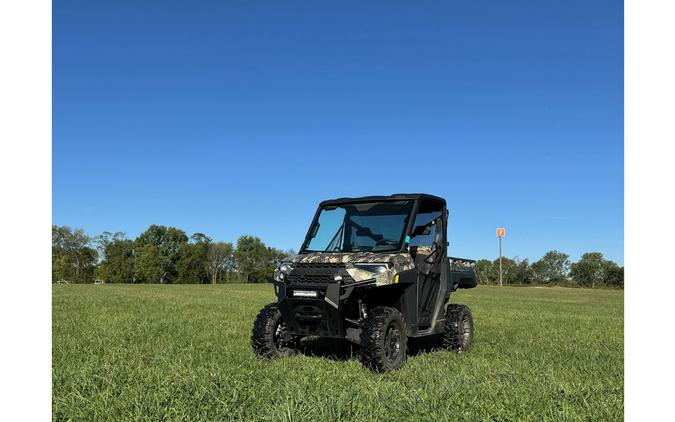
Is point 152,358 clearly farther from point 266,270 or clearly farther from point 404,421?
point 266,270

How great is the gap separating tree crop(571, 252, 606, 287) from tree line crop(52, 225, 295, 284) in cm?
5776

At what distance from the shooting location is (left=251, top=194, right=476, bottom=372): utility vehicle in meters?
7.73

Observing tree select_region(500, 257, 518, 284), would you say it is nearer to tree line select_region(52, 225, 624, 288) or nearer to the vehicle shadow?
tree line select_region(52, 225, 624, 288)

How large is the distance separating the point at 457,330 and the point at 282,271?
141 inches

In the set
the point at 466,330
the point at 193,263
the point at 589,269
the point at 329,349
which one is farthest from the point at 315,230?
the point at 589,269

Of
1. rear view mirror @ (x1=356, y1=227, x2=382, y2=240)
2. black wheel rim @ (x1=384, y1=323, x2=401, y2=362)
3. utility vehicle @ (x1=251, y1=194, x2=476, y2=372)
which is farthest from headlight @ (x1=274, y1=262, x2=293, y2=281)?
black wheel rim @ (x1=384, y1=323, x2=401, y2=362)

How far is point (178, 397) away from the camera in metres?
5.59

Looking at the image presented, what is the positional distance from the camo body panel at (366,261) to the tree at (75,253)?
99184mm

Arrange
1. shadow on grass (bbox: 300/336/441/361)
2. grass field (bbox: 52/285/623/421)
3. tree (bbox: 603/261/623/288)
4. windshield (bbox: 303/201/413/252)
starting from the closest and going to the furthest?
1. grass field (bbox: 52/285/623/421)
2. windshield (bbox: 303/201/413/252)
3. shadow on grass (bbox: 300/336/441/361)
4. tree (bbox: 603/261/623/288)

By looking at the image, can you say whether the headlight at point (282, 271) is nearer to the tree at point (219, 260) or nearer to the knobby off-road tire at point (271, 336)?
the knobby off-road tire at point (271, 336)

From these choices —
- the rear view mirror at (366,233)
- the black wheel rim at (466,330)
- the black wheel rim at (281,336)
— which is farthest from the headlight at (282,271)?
the black wheel rim at (466,330)

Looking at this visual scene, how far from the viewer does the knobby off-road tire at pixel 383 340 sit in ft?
24.3
